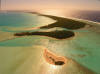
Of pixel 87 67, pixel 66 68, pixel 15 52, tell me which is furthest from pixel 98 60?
pixel 15 52

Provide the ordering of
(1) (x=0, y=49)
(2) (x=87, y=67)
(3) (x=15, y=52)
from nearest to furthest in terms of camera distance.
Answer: (2) (x=87, y=67) → (3) (x=15, y=52) → (1) (x=0, y=49)

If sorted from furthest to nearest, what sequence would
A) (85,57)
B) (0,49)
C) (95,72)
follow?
(0,49) → (85,57) → (95,72)

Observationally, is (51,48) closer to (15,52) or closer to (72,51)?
(72,51)

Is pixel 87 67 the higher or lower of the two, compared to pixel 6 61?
higher

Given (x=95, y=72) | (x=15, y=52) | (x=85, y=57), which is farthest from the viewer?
(x=15, y=52)

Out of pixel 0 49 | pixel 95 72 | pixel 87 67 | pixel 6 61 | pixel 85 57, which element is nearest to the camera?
pixel 95 72

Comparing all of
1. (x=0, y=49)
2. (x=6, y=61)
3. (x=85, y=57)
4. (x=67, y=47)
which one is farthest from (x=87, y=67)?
(x=0, y=49)

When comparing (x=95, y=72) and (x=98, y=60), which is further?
(x=98, y=60)

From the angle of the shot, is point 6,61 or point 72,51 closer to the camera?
point 6,61

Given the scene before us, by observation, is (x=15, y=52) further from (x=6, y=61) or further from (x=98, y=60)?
(x=98, y=60)
